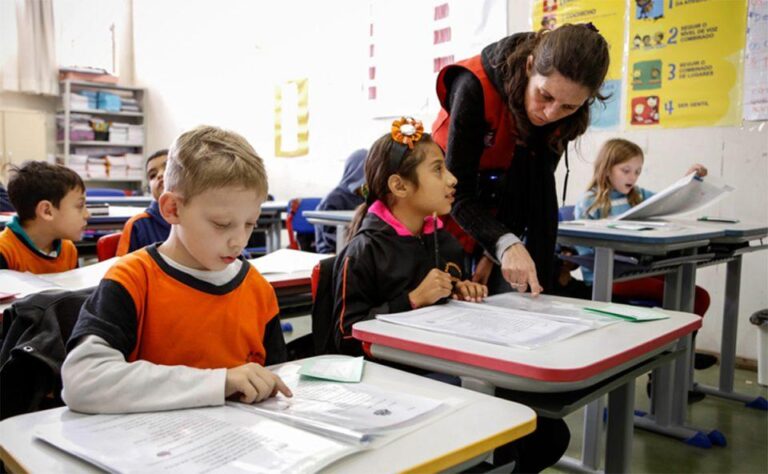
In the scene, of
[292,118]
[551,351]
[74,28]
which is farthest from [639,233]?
[74,28]

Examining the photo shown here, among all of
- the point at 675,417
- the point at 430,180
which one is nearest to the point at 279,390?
the point at 430,180

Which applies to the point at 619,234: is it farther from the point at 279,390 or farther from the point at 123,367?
the point at 123,367

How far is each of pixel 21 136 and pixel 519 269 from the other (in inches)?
274

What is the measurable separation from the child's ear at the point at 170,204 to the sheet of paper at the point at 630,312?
31.8 inches

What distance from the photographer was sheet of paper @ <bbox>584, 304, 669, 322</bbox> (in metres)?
1.24

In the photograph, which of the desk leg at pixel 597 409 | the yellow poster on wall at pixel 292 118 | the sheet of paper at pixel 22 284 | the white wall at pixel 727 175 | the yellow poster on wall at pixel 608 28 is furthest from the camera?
the yellow poster on wall at pixel 292 118

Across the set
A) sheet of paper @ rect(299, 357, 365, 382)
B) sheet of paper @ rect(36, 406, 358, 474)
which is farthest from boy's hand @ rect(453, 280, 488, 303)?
sheet of paper @ rect(36, 406, 358, 474)

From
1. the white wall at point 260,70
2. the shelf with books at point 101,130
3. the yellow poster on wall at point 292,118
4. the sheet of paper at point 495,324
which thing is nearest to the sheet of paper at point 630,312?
the sheet of paper at point 495,324

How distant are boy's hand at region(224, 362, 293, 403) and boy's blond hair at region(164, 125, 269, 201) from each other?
0.31m

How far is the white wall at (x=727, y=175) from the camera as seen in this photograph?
3.15m

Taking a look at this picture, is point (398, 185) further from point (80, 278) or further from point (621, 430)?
point (80, 278)

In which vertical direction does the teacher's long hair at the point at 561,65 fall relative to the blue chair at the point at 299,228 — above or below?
above

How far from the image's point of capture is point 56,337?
1.09 metres

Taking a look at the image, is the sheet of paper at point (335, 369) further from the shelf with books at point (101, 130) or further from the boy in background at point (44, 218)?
the shelf with books at point (101, 130)
